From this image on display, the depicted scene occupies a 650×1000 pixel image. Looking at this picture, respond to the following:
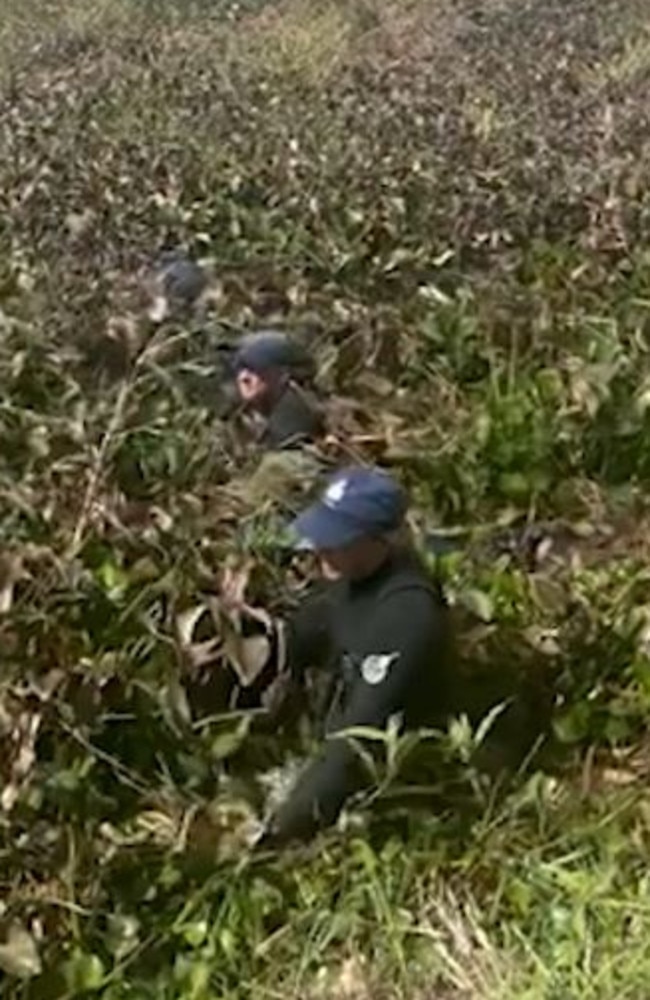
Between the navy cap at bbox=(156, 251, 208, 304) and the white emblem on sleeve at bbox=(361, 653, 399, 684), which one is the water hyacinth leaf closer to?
the white emblem on sleeve at bbox=(361, 653, 399, 684)

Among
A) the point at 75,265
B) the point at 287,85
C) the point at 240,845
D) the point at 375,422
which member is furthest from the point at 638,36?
the point at 240,845

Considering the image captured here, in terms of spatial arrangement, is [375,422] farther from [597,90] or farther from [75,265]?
[597,90]

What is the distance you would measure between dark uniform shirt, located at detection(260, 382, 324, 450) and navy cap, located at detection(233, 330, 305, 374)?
0.15m

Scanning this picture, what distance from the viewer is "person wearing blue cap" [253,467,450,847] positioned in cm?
375

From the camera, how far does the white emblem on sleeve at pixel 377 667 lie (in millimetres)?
3758

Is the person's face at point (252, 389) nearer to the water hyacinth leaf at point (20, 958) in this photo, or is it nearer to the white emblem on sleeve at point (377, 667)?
the white emblem on sleeve at point (377, 667)

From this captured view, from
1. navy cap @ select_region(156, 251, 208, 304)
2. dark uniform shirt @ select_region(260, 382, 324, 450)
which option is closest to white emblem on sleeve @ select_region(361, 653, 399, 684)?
dark uniform shirt @ select_region(260, 382, 324, 450)

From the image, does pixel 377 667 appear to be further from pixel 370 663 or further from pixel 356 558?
pixel 356 558

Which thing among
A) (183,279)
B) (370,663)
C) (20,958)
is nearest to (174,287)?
(183,279)

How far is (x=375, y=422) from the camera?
4.74m

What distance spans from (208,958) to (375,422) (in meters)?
1.64

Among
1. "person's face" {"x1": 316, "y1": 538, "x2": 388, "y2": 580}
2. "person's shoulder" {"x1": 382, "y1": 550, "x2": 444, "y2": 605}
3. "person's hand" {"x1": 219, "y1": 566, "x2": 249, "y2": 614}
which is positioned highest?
"person's hand" {"x1": 219, "y1": 566, "x2": 249, "y2": 614}

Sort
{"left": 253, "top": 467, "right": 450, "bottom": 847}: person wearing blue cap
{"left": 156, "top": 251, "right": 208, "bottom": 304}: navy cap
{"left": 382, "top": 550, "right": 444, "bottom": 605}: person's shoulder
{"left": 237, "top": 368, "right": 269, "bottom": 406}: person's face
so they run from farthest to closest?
{"left": 156, "top": 251, "right": 208, "bottom": 304}: navy cap
{"left": 237, "top": 368, "right": 269, "bottom": 406}: person's face
{"left": 382, "top": 550, "right": 444, "bottom": 605}: person's shoulder
{"left": 253, "top": 467, "right": 450, "bottom": 847}: person wearing blue cap

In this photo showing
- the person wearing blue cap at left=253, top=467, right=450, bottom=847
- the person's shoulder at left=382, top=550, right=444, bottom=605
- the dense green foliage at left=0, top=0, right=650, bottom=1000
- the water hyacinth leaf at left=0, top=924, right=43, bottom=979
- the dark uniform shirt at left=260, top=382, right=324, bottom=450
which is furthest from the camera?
the dark uniform shirt at left=260, top=382, right=324, bottom=450
